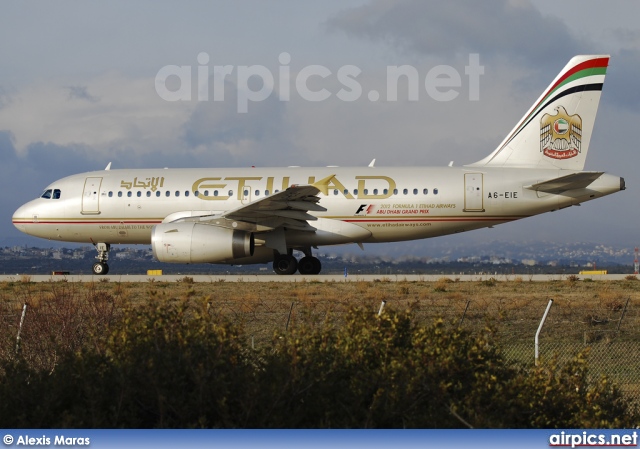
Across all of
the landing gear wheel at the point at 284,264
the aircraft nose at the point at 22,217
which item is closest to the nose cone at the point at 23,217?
the aircraft nose at the point at 22,217

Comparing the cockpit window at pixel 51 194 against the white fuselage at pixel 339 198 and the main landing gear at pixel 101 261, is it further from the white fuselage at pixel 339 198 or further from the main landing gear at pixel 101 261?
the main landing gear at pixel 101 261

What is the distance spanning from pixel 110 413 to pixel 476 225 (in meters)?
21.2

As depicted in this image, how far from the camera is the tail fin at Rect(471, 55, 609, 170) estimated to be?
26.4m

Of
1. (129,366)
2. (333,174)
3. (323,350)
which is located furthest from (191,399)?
(333,174)

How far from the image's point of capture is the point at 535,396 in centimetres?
702

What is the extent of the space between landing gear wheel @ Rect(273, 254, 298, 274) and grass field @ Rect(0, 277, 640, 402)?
2281mm

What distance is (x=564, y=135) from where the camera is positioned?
2638 cm

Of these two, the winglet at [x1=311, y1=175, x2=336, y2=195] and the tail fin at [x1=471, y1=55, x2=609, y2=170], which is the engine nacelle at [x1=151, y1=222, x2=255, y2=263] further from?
the tail fin at [x1=471, y1=55, x2=609, y2=170]

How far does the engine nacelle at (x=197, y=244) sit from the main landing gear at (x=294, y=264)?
2777mm

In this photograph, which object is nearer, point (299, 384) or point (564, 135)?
point (299, 384)

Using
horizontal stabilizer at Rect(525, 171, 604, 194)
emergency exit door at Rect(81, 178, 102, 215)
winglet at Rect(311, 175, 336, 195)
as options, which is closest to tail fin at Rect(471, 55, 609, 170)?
horizontal stabilizer at Rect(525, 171, 604, 194)

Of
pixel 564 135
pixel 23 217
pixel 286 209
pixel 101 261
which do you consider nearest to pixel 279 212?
pixel 286 209

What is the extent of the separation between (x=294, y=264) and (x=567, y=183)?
30.3 feet

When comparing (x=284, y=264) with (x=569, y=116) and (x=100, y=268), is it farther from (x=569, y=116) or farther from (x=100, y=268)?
(x=569, y=116)
